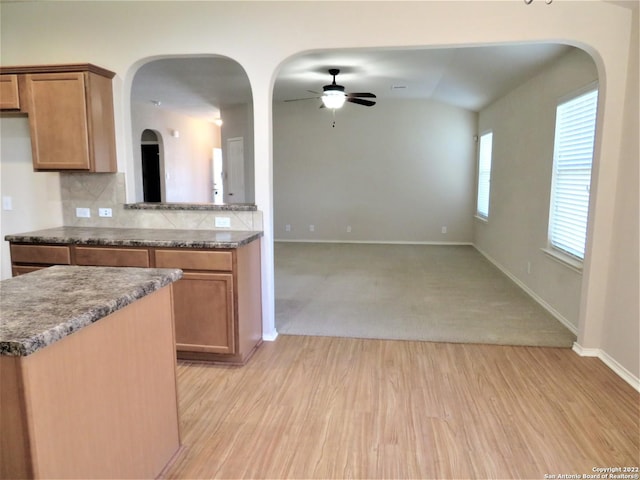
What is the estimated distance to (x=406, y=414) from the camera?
7.87 feet

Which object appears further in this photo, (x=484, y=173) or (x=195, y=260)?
(x=484, y=173)

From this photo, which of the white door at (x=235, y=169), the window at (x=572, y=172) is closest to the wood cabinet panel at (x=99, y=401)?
the window at (x=572, y=172)

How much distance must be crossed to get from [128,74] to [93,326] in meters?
2.63

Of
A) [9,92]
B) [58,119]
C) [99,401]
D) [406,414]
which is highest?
[9,92]

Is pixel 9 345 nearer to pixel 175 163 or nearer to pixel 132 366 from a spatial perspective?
pixel 132 366

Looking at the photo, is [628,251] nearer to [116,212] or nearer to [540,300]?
[540,300]

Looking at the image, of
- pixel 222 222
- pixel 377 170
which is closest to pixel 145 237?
pixel 222 222

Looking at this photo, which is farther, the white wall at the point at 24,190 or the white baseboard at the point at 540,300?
the white baseboard at the point at 540,300

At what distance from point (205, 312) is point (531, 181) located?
3.89m

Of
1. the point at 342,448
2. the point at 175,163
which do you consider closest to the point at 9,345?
the point at 342,448

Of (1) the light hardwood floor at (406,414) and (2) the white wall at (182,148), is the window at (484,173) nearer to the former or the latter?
(1) the light hardwood floor at (406,414)

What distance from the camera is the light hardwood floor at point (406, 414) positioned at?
199cm

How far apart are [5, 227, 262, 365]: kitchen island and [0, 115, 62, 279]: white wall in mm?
582

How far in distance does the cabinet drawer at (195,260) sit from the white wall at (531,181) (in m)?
2.95
